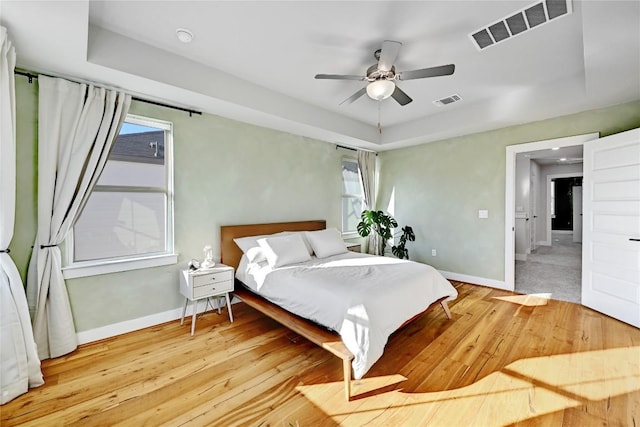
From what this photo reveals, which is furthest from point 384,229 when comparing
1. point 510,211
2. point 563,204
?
point 563,204

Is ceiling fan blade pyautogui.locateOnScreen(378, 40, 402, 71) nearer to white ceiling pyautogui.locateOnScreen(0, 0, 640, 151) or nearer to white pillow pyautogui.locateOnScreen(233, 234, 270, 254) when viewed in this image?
white ceiling pyautogui.locateOnScreen(0, 0, 640, 151)

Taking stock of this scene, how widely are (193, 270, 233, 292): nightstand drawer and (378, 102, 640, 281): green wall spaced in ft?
11.9

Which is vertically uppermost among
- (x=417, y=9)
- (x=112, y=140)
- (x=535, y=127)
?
(x=417, y=9)

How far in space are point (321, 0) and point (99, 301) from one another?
330 cm

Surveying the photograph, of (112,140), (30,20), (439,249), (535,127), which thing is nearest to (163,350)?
(112,140)

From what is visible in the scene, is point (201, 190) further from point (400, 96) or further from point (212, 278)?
point (400, 96)

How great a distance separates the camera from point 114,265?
2707 millimetres

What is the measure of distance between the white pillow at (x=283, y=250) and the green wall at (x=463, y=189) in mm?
2736

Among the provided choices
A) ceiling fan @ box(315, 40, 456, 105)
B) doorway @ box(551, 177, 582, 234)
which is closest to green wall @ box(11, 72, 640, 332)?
ceiling fan @ box(315, 40, 456, 105)

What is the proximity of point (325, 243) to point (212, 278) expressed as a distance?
152 centimetres

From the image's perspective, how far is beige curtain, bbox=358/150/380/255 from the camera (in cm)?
534

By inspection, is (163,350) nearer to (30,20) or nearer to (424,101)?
(30,20)

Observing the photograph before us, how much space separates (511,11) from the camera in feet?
6.66

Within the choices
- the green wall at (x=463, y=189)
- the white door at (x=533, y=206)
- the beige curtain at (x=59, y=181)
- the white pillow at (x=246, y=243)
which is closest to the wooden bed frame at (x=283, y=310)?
the white pillow at (x=246, y=243)
